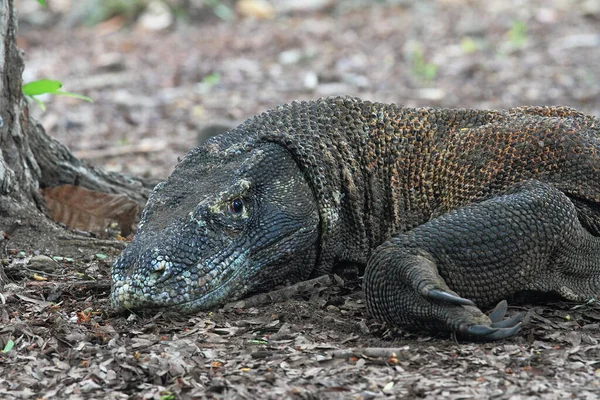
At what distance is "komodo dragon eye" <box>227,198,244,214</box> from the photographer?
474 centimetres

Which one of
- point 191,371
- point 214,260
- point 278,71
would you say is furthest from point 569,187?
point 278,71

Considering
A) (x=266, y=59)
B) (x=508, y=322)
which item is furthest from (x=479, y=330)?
(x=266, y=59)

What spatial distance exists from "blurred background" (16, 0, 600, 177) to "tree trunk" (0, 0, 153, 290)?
2607mm

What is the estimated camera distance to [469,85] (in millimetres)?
12625

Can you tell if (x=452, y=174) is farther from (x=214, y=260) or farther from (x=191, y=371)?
(x=191, y=371)

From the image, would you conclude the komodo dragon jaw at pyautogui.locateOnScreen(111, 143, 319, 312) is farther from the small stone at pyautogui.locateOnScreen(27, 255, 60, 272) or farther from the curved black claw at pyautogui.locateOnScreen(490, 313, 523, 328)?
the curved black claw at pyautogui.locateOnScreen(490, 313, 523, 328)

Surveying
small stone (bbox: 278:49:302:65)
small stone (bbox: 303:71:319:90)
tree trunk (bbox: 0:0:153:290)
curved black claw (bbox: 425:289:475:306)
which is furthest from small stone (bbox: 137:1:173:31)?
curved black claw (bbox: 425:289:475:306)

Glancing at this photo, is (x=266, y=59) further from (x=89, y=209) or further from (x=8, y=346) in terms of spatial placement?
(x=8, y=346)

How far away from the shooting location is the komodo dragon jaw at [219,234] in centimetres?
443

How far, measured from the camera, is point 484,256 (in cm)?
443

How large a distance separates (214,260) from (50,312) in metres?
0.90

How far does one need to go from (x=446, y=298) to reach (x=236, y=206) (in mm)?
1328

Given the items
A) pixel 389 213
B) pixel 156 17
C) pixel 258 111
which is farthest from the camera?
pixel 156 17

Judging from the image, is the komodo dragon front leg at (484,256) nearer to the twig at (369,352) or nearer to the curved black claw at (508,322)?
the curved black claw at (508,322)
